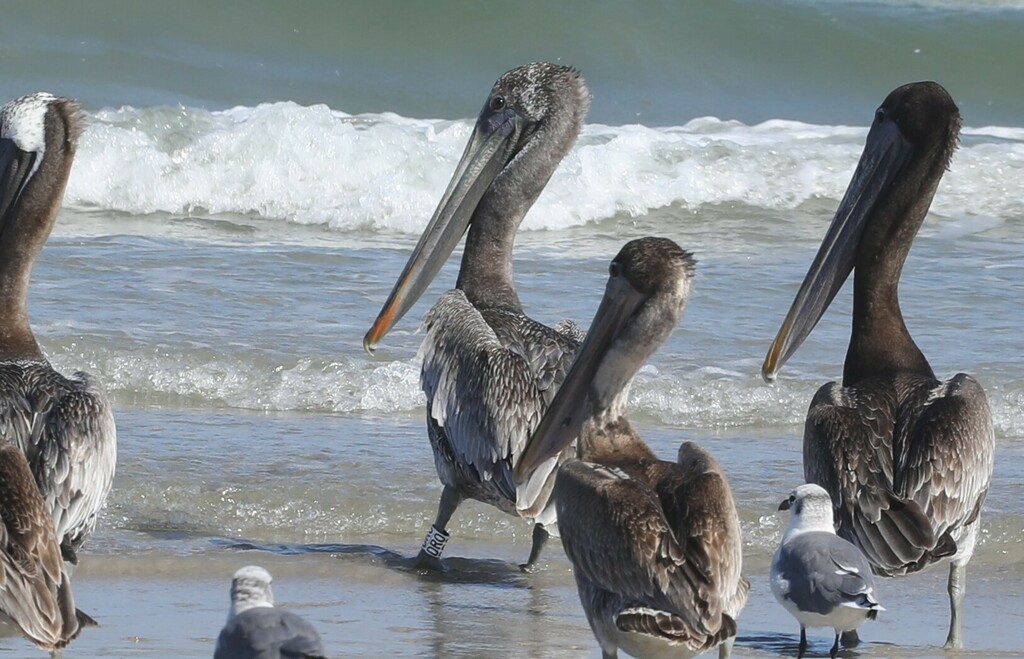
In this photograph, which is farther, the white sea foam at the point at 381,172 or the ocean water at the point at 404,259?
the white sea foam at the point at 381,172

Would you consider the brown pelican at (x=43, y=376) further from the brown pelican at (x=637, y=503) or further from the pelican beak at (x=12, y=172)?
the brown pelican at (x=637, y=503)

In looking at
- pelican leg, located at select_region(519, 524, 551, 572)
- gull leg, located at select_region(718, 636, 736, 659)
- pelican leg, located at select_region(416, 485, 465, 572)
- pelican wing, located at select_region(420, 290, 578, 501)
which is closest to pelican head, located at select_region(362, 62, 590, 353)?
pelican wing, located at select_region(420, 290, 578, 501)

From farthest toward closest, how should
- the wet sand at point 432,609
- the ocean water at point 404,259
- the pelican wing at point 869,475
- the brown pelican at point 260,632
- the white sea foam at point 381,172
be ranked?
the white sea foam at point 381,172, the ocean water at point 404,259, the wet sand at point 432,609, the pelican wing at point 869,475, the brown pelican at point 260,632

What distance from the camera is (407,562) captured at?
6.38 m

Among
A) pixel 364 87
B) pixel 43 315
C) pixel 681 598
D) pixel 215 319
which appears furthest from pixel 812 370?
pixel 364 87

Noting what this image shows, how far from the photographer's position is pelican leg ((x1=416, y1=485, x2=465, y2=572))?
6293mm

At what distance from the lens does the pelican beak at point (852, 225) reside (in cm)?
642

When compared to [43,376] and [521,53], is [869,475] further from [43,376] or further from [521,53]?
[521,53]

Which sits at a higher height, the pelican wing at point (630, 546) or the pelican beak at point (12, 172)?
the pelican beak at point (12, 172)

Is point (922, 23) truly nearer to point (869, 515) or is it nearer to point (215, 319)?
point (215, 319)

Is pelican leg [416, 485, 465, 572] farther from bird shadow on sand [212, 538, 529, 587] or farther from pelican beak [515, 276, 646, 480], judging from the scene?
pelican beak [515, 276, 646, 480]

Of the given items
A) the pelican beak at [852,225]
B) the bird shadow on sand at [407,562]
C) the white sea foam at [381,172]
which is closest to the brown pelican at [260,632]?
the bird shadow on sand at [407,562]

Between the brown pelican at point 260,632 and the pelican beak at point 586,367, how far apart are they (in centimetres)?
145

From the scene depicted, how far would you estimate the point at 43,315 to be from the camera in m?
9.12
